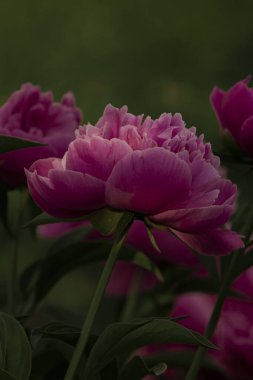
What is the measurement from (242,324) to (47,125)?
184mm

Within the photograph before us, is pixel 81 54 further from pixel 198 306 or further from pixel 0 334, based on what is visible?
pixel 0 334

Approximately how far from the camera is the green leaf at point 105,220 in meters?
0.44

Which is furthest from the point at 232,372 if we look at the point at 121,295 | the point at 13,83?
the point at 13,83

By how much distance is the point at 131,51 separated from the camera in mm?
1860

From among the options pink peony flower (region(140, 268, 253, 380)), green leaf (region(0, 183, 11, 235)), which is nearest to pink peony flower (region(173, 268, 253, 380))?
pink peony flower (region(140, 268, 253, 380))

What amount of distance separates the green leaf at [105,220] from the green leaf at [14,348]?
6 cm

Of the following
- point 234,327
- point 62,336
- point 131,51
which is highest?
point 62,336

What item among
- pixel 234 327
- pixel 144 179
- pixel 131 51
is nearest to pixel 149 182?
pixel 144 179

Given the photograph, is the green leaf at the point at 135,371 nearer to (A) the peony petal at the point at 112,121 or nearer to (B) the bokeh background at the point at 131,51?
(A) the peony petal at the point at 112,121

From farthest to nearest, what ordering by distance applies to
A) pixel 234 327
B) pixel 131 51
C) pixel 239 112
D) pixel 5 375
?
pixel 131 51, pixel 234 327, pixel 239 112, pixel 5 375

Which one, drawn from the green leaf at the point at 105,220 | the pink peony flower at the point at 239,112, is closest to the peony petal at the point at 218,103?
the pink peony flower at the point at 239,112

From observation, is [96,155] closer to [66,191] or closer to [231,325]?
[66,191]

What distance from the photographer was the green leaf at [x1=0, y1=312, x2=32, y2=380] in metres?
0.42

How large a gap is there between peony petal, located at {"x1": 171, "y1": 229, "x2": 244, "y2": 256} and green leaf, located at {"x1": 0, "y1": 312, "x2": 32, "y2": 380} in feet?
0.28
